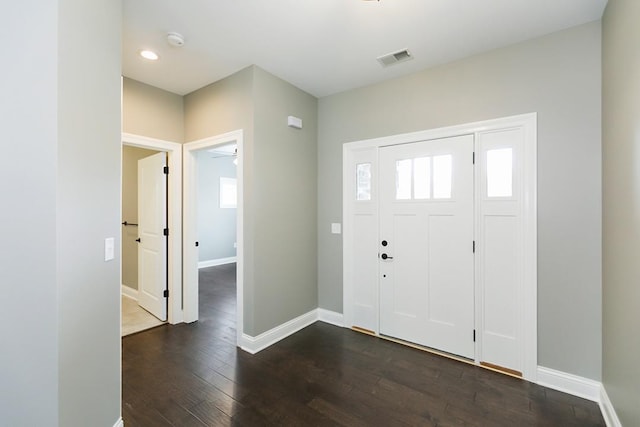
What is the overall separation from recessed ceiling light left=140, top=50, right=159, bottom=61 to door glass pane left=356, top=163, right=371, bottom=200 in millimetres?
2354

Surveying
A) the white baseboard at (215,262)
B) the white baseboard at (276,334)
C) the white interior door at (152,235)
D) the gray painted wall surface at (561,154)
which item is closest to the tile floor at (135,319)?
the white interior door at (152,235)

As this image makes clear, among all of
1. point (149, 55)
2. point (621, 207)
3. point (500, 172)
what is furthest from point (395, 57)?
point (149, 55)

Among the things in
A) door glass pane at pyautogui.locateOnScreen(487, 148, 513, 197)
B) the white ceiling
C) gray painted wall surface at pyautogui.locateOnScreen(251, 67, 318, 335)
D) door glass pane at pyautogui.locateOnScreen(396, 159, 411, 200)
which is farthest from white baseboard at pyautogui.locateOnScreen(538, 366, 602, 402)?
the white ceiling

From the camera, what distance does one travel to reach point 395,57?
2676 millimetres

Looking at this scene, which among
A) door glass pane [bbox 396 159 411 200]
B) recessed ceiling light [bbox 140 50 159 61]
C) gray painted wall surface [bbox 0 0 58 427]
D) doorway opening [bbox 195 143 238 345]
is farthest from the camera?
doorway opening [bbox 195 143 238 345]

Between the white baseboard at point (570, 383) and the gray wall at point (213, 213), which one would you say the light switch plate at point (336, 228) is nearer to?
the white baseboard at point (570, 383)

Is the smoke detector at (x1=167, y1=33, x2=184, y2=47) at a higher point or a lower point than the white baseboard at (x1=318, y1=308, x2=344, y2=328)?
higher

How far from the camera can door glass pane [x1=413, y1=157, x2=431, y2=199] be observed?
2869 mm

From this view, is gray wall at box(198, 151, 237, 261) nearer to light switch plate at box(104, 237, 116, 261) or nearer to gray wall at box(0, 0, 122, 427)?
light switch plate at box(104, 237, 116, 261)

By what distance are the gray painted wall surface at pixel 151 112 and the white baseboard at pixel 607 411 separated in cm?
464

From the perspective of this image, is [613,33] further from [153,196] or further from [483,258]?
[153,196]

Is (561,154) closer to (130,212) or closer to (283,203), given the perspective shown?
(283,203)

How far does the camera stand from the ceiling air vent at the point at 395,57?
2.60 metres

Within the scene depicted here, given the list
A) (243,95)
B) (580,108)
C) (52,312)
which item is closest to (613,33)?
(580,108)
